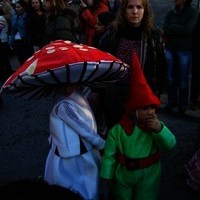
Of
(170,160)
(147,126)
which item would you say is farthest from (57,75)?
(170,160)

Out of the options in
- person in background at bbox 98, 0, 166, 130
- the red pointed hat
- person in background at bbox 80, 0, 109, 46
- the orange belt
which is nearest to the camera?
the red pointed hat

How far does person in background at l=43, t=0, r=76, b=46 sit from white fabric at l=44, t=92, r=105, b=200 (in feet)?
7.38

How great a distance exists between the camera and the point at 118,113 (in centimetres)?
352

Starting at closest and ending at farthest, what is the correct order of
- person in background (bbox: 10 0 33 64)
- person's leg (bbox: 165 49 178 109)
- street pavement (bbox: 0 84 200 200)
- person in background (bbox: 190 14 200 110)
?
street pavement (bbox: 0 84 200 200), person in background (bbox: 190 14 200 110), person's leg (bbox: 165 49 178 109), person in background (bbox: 10 0 33 64)

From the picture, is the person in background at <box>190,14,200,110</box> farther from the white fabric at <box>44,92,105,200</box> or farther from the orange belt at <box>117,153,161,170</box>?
the white fabric at <box>44,92,105,200</box>

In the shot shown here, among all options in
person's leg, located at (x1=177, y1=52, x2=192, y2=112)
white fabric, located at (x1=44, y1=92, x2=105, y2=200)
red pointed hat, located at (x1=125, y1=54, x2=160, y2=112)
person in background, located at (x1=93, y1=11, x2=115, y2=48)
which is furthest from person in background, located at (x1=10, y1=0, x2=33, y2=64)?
red pointed hat, located at (x1=125, y1=54, x2=160, y2=112)

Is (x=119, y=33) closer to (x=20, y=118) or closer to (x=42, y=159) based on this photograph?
(x=42, y=159)

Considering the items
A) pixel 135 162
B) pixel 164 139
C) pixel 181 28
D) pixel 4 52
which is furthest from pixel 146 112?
pixel 4 52

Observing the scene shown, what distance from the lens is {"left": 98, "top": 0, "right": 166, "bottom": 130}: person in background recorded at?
3408 millimetres

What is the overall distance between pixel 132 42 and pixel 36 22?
3930 millimetres

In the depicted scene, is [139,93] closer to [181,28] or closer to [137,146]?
[137,146]

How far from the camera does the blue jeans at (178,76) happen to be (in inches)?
217

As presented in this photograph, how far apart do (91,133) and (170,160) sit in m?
1.83

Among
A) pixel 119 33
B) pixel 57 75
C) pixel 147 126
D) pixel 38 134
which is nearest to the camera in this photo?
pixel 57 75
